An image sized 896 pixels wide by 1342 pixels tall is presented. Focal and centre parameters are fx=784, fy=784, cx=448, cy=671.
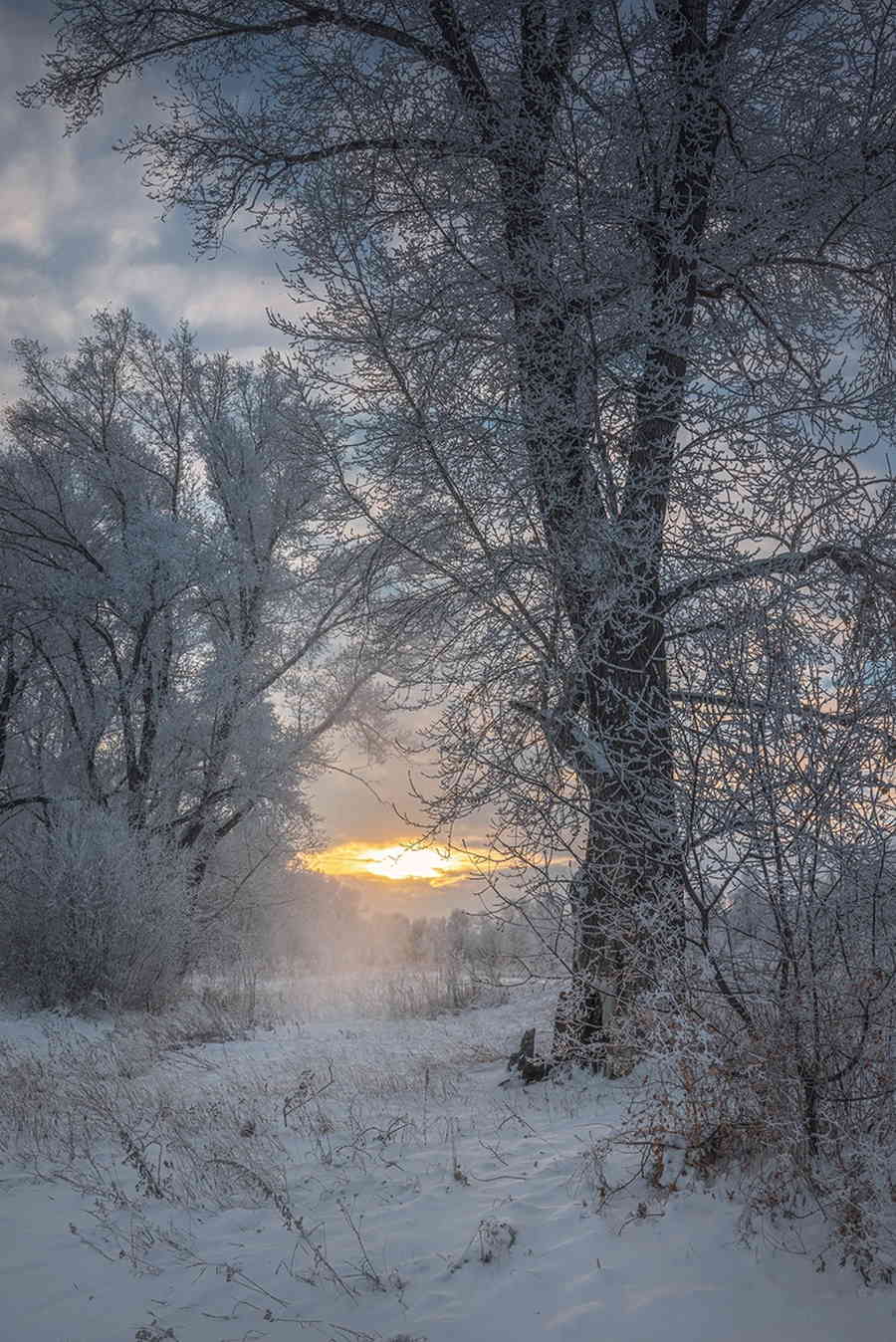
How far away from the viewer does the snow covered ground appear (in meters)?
2.70

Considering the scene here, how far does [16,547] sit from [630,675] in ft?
40.3

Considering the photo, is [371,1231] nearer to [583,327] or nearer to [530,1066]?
[530,1066]

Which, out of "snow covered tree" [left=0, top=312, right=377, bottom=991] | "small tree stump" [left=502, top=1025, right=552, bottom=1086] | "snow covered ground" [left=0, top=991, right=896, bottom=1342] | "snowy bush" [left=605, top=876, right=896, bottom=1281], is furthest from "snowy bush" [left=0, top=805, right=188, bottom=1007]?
"snowy bush" [left=605, top=876, right=896, bottom=1281]

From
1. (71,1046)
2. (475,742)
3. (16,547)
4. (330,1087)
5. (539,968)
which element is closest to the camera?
(539,968)

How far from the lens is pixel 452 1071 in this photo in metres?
7.05

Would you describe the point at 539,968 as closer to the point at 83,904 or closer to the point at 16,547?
the point at 83,904

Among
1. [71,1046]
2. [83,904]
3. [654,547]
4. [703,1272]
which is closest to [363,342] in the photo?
[654,547]

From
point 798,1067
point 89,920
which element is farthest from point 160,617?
point 798,1067

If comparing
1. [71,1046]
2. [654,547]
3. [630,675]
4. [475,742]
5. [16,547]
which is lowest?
[71,1046]

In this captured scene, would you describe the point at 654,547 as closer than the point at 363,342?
Yes

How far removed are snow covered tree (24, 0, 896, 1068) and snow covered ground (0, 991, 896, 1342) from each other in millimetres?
1562

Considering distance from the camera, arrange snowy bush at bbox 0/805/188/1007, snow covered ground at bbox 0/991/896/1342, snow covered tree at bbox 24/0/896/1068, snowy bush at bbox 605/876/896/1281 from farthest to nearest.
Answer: snowy bush at bbox 0/805/188/1007
snow covered tree at bbox 24/0/896/1068
snowy bush at bbox 605/876/896/1281
snow covered ground at bbox 0/991/896/1342

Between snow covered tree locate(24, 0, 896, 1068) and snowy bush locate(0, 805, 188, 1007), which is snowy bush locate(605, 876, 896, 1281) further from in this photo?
snowy bush locate(0, 805, 188, 1007)

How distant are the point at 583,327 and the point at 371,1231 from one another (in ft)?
18.8
